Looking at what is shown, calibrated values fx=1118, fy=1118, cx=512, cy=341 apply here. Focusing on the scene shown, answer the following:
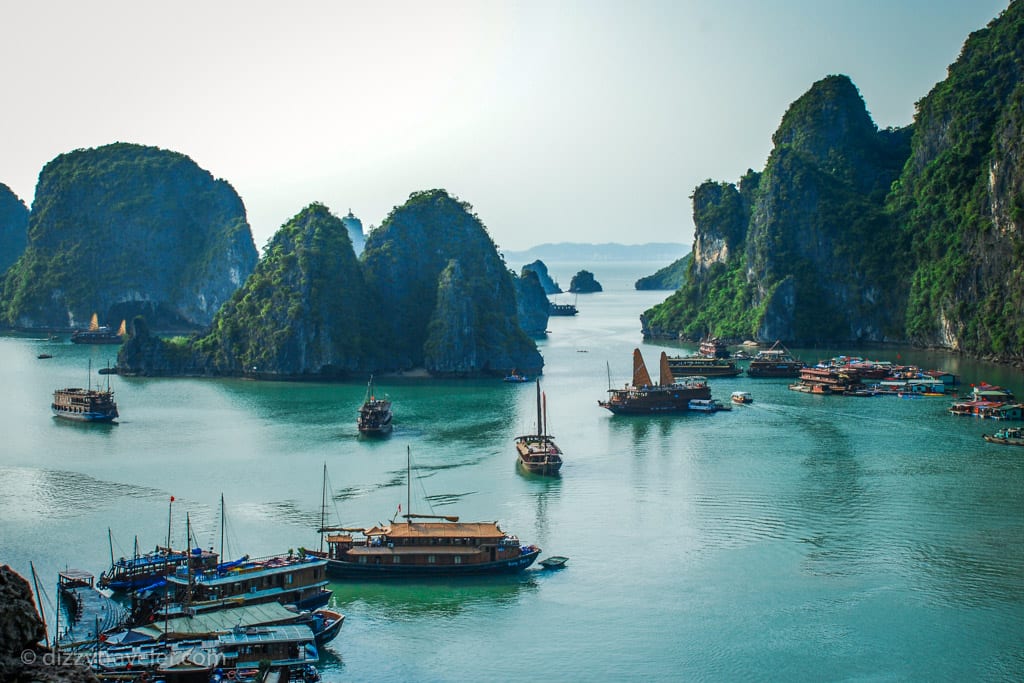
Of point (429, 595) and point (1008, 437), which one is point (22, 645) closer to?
point (429, 595)

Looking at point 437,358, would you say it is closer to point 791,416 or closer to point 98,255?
point 791,416

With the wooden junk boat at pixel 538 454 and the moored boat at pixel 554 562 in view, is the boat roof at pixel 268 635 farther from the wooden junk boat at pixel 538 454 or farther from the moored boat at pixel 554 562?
Result: the wooden junk boat at pixel 538 454

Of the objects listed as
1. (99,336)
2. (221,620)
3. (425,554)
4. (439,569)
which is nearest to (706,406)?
(439,569)

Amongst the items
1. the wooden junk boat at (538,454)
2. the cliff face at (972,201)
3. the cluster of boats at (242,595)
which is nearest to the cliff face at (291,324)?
the wooden junk boat at (538,454)

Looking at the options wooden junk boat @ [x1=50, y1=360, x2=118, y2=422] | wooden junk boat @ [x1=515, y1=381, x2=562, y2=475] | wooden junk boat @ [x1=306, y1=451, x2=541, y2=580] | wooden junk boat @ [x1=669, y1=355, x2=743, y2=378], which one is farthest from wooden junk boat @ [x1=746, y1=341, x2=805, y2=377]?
wooden junk boat @ [x1=306, y1=451, x2=541, y2=580]

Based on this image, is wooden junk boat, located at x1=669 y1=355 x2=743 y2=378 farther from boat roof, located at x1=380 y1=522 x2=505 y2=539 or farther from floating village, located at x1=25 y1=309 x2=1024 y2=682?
boat roof, located at x1=380 y1=522 x2=505 y2=539
